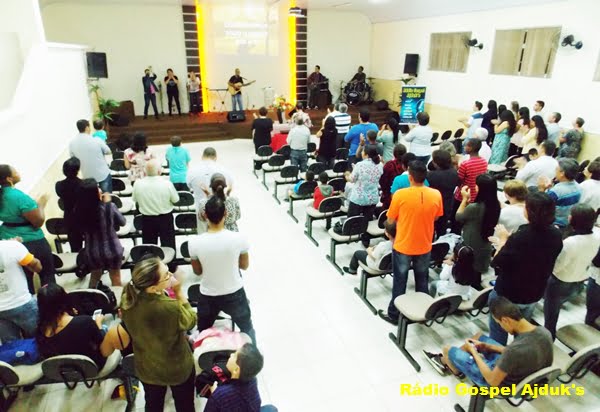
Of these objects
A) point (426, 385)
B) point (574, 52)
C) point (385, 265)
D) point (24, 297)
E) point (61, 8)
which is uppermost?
point (61, 8)

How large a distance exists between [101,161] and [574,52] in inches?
363

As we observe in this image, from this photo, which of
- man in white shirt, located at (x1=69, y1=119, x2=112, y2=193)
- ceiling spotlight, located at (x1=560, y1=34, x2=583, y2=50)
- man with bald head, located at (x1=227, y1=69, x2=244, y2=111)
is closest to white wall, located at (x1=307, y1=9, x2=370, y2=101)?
man with bald head, located at (x1=227, y1=69, x2=244, y2=111)

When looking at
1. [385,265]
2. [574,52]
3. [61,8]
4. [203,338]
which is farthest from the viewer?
[61,8]

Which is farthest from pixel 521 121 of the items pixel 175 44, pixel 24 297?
pixel 175 44

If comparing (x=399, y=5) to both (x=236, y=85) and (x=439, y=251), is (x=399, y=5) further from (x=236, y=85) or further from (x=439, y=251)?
(x=439, y=251)

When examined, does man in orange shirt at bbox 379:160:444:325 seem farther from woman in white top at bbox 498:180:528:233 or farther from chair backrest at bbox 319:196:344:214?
chair backrest at bbox 319:196:344:214

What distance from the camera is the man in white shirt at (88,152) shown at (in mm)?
5500

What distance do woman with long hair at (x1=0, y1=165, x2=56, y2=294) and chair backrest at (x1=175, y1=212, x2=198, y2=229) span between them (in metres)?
1.45

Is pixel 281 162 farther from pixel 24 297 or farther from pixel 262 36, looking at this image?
pixel 262 36

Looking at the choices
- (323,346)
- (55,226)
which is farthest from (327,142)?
(55,226)

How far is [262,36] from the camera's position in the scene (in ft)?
44.8

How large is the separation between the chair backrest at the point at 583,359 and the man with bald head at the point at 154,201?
12.0 feet

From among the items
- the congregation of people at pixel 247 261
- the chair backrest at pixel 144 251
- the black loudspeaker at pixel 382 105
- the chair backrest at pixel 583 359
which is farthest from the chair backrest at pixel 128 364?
the black loudspeaker at pixel 382 105

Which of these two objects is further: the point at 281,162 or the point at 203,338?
the point at 281,162
